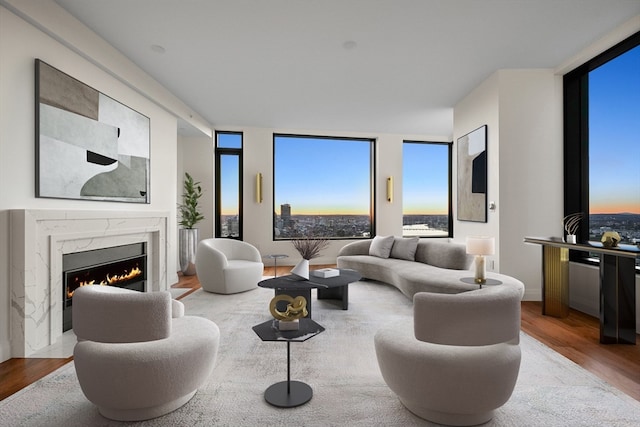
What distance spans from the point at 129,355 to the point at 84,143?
259 centimetres

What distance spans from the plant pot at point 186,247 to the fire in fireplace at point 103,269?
4.54ft

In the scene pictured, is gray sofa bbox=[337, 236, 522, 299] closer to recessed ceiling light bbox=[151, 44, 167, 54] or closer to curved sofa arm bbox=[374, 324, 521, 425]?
curved sofa arm bbox=[374, 324, 521, 425]

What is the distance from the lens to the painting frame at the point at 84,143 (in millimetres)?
2900

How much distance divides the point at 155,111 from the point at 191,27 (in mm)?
1947

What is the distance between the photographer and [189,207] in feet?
21.0

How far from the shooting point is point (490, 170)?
4500 mm

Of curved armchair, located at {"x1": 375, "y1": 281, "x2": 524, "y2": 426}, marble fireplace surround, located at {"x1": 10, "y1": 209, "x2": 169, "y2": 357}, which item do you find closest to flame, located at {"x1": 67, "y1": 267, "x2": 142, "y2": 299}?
marble fireplace surround, located at {"x1": 10, "y1": 209, "x2": 169, "y2": 357}

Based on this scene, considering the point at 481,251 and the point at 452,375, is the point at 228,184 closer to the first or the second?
the point at 481,251

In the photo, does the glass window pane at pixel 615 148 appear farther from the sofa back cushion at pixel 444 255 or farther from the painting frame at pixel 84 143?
the painting frame at pixel 84 143

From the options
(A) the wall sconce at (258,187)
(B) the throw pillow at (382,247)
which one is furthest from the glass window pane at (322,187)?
(B) the throw pillow at (382,247)

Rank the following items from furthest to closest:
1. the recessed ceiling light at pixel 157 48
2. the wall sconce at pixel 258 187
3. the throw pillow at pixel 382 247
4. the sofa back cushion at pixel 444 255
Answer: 1. the wall sconce at pixel 258 187
2. the throw pillow at pixel 382 247
3. the sofa back cushion at pixel 444 255
4. the recessed ceiling light at pixel 157 48

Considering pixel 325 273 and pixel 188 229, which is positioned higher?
pixel 188 229

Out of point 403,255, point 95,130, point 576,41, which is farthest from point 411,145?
point 95,130

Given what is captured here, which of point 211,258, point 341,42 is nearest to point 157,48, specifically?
point 341,42
